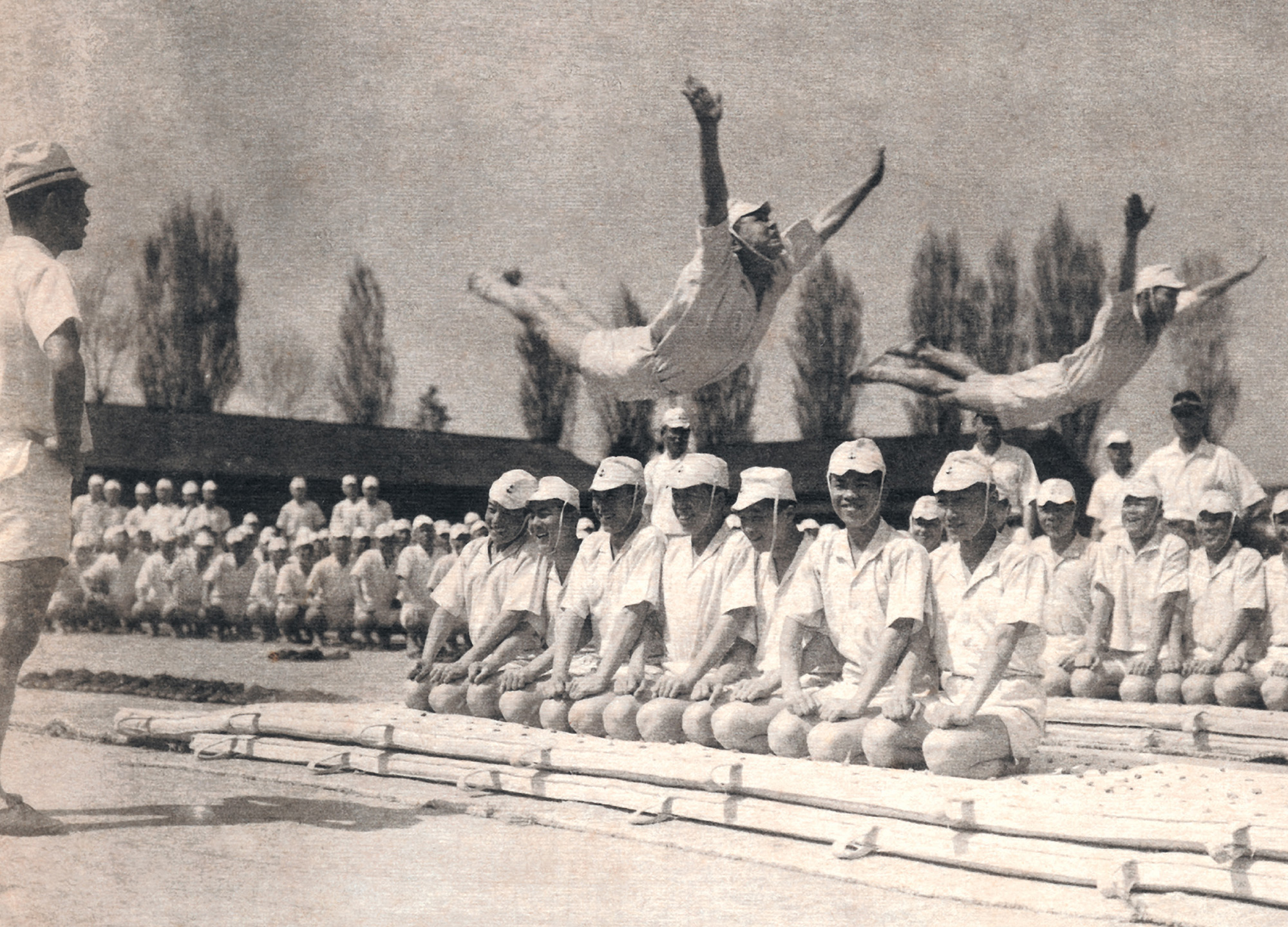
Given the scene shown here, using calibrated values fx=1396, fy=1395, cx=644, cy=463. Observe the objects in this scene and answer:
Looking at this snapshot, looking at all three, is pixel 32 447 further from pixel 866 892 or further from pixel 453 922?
pixel 866 892

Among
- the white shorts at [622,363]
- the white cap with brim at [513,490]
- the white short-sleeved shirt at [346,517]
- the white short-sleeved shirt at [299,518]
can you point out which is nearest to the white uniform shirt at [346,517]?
the white short-sleeved shirt at [346,517]

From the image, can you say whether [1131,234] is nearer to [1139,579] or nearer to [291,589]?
[1139,579]

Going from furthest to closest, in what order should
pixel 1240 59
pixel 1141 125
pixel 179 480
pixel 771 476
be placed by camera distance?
1. pixel 179 480
2. pixel 1141 125
3. pixel 1240 59
4. pixel 771 476

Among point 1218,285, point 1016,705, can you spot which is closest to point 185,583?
point 1218,285

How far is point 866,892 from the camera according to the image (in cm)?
336

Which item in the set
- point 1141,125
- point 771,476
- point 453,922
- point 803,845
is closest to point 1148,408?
point 1141,125

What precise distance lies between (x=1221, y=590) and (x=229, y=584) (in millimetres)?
7235

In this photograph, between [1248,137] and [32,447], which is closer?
[32,447]

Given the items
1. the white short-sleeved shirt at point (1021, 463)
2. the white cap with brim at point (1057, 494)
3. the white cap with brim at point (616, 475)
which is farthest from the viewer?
the white short-sleeved shirt at point (1021, 463)

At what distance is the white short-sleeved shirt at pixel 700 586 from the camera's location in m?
4.87

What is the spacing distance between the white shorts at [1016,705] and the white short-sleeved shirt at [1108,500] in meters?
3.32

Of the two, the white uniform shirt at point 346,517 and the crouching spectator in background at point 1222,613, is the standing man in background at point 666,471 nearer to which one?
the crouching spectator in background at point 1222,613

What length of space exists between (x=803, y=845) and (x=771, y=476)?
140 centimetres

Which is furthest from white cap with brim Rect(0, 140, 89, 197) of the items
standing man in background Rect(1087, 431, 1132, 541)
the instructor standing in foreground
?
standing man in background Rect(1087, 431, 1132, 541)
